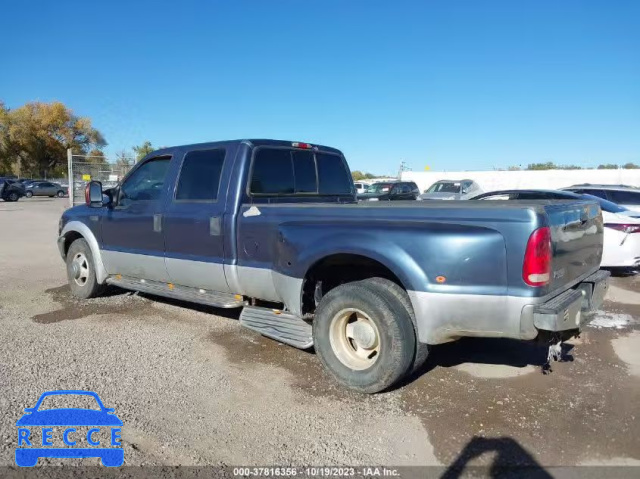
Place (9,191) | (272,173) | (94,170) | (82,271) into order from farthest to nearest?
1. (9,191)
2. (94,170)
3. (82,271)
4. (272,173)

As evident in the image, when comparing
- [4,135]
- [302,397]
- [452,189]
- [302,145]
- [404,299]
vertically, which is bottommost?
[302,397]

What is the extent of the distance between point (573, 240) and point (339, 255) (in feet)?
5.61

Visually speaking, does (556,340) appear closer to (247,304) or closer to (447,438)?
(447,438)

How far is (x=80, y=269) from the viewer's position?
21.7ft

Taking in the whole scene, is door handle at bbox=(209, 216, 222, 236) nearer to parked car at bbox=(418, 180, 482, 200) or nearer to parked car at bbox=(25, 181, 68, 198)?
parked car at bbox=(418, 180, 482, 200)

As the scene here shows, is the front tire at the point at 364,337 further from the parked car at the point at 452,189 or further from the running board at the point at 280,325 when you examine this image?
the parked car at the point at 452,189

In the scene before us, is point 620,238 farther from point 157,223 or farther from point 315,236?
point 157,223

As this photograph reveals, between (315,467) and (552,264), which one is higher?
(552,264)

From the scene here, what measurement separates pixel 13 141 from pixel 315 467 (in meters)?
65.2

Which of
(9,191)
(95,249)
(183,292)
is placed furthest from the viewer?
(9,191)

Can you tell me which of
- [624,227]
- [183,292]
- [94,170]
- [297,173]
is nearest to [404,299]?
[297,173]

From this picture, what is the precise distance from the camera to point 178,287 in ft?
17.7

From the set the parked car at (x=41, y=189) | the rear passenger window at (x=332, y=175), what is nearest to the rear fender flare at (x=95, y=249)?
the rear passenger window at (x=332, y=175)

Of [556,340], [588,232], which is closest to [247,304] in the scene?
[556,340]
